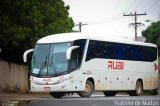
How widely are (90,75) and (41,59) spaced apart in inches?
118

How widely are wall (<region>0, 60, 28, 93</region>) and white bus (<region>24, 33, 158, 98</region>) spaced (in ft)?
29.3

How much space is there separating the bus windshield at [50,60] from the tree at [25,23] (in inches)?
289

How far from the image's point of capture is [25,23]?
39312mm

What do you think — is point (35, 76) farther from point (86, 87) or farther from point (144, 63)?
point (144, 63)

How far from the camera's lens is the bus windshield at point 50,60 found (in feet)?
98.0

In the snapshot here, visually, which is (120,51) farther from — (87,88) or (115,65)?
(87,88)

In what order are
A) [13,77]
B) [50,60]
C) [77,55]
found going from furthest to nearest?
[13,77], [77,55], [50,60]

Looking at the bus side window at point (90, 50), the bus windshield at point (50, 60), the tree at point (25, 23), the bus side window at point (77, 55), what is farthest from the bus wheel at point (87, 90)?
the tree at point (25, 23)

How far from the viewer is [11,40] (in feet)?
127

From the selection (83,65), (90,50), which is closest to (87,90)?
(83,65)

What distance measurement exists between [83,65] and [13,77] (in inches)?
536

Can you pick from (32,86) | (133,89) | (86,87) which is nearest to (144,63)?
(133,89)

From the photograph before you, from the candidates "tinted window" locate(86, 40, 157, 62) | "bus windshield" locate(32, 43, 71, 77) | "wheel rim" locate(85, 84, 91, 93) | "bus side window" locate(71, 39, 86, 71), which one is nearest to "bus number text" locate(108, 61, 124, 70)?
"tinted window" locate(86, 40, 157, 62)

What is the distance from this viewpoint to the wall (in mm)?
Answer: 41469
